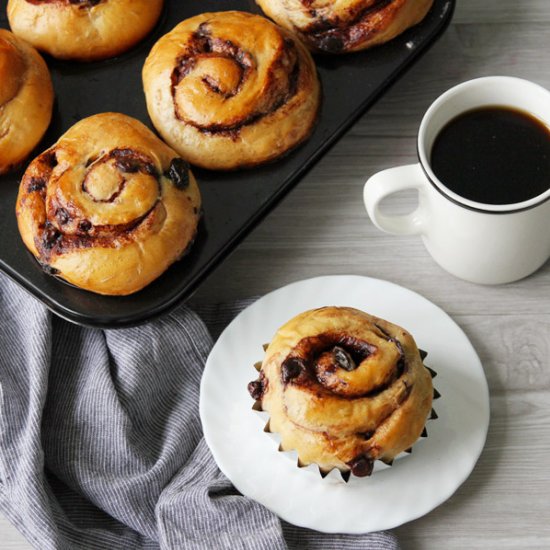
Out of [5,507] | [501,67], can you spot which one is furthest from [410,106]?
[5,507]

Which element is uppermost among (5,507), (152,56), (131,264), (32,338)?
(152,56)

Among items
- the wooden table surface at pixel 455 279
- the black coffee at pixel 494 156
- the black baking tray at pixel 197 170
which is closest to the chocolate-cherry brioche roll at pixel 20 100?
the black baking tray at pixel 197 170

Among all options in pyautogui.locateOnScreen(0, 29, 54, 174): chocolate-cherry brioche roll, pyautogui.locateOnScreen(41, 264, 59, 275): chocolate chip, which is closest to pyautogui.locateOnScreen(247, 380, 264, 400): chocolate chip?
pyautogui.locateOnScreen(41, 264, 59, 275): chocolate chip

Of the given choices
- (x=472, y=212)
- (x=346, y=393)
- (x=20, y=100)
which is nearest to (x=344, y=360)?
(x=346, y=393)

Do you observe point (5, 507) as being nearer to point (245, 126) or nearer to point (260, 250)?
point (260, 250)

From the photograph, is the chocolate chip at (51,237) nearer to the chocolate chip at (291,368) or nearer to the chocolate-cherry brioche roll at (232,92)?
the chocolate-cherry brioche roll at (232,92)

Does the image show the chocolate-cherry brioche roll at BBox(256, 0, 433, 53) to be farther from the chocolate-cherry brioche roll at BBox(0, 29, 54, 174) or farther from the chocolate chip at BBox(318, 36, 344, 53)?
the chocolate-cherry brioche roll at BBox(0, 29, 54, 174)
